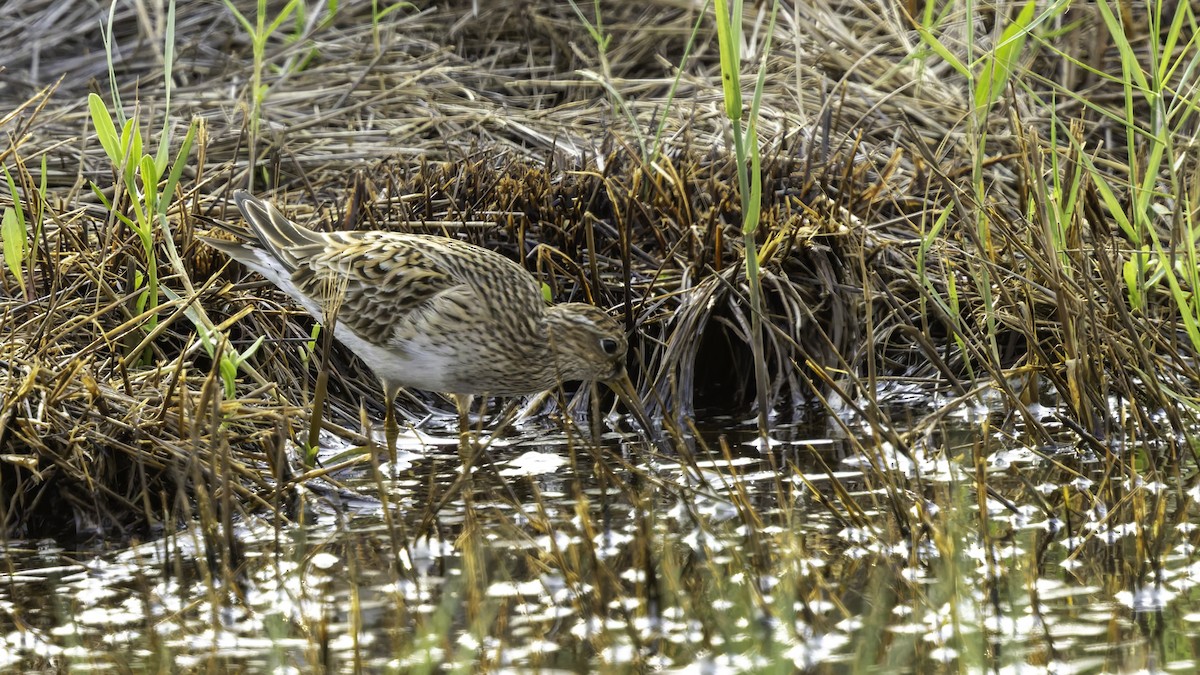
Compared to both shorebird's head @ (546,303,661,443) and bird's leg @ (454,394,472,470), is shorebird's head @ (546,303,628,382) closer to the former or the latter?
shorebird's head @ (546,303,661,443)

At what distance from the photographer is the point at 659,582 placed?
3971 millimetres

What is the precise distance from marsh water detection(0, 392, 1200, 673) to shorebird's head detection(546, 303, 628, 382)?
0.55 metres

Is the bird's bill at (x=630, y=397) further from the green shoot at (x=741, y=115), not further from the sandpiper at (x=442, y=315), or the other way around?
the green shoot at (x=741, y=115)

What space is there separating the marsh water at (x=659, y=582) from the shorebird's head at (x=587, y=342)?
55 centimetres

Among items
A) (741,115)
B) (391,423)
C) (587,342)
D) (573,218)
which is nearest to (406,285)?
(391,423)

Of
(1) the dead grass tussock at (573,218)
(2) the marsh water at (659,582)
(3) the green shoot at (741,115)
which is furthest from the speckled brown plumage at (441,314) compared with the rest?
(3) the green shoot at (741,115)

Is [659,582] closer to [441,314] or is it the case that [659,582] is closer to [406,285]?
[441,314]

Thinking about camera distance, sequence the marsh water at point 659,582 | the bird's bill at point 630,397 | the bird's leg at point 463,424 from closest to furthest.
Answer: the marsh water at point 659,582
the bird's leg at point 463,424
the bird's bill at point 630,397

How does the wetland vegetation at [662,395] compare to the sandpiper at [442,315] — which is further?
the sandpiper at [442,315]

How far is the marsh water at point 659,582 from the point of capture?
140 inches

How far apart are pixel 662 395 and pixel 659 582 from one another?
2317 millimetres

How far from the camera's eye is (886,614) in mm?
3750

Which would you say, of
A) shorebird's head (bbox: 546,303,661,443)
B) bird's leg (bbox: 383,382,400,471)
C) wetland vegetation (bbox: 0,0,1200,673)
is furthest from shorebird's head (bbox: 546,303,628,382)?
bird's leg (bbox: 383,382,400,471)

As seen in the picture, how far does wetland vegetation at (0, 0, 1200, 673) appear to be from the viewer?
3.81 metres
